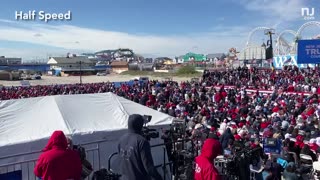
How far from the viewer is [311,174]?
815 centimetres

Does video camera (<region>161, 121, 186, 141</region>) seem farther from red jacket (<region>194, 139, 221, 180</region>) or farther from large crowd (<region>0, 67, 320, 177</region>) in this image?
red jacket (<region>194, 139, 221, 180</region>)

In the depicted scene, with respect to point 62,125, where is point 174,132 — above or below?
below

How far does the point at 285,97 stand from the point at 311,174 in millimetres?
13333

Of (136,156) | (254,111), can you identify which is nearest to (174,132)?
(136,156)

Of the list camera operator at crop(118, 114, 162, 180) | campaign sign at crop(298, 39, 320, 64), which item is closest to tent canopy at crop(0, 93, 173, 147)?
camera operator at crop(118, 114, 162, 180)

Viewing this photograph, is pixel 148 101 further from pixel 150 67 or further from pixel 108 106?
pixel 150 67

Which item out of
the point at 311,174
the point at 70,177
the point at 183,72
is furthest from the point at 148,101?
the point at 183,72

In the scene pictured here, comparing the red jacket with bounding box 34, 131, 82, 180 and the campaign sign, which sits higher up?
the campaign sign

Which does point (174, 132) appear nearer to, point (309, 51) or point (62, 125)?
point (62, 125)

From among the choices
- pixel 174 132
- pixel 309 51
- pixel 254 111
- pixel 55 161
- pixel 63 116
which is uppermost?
pixel 309 51

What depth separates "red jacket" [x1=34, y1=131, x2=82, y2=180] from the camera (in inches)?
185

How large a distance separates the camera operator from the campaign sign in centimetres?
2549

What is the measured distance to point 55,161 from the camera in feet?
15.4

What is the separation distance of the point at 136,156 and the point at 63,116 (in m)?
3.65
